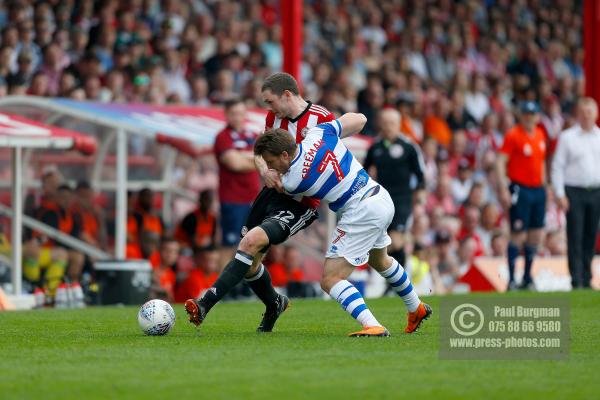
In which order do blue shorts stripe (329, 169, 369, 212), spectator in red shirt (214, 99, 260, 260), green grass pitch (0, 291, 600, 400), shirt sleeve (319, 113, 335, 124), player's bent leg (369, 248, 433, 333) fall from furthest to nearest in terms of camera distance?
1. spectator in red shirt (214, 99, 260, 260)
2. shirt sleeve (319, 113, 335, 124)
3. player's bent leg (369, 248, 433, 333)
4. blue shorts stripe (329, 169, 369, 212)
5. green grass pitch (0, 291, 600, 400)

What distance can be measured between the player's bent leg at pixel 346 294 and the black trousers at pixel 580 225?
7.57 metres

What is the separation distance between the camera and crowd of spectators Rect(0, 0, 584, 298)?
1894 centimetres

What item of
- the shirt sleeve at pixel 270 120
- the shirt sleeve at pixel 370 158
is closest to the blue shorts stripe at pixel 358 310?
the shirt sleeve at pixel 270 120

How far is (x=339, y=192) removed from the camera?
32.3 feet

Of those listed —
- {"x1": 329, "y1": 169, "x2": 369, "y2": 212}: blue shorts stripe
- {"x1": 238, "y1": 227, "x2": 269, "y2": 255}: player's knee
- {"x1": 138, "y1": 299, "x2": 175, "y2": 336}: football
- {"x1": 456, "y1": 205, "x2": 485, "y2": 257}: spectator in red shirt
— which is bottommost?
{"x1": 456, "y1": 205, "x2": 485, "y2": 257}: spectator in red shirt

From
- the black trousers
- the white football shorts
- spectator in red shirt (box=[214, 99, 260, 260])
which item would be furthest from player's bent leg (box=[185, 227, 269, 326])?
the black trousers

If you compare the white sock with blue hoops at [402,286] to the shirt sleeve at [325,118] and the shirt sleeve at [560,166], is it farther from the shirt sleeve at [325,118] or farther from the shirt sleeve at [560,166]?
the shirt sleeve at [560,166]

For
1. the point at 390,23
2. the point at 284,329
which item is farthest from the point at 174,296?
the point at 390,23

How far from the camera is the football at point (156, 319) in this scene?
1009 centimetres

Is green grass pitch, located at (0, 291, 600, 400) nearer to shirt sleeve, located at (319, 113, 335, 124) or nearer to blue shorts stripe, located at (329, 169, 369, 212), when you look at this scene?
blue shorts stripe, located at (329, 169, 369, 212)

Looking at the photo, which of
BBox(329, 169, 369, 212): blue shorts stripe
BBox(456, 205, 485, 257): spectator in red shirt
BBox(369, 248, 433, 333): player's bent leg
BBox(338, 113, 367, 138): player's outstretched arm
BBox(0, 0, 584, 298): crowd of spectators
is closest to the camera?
BBox(329, 169, 369, 212): blue shorts stripe

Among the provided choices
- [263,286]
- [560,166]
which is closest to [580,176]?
[560,166]

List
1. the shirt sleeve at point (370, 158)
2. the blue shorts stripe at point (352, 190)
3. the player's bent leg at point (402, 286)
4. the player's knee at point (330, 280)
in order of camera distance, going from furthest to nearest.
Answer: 1. the shirt sleeve at point (370, 158)
2. the player's bent leg at point (402, 286)
3. the blue shorts stripe at point (352, 190)
4. the player's knee at point (330, 280)

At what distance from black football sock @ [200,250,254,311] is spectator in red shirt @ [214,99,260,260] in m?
5.36
